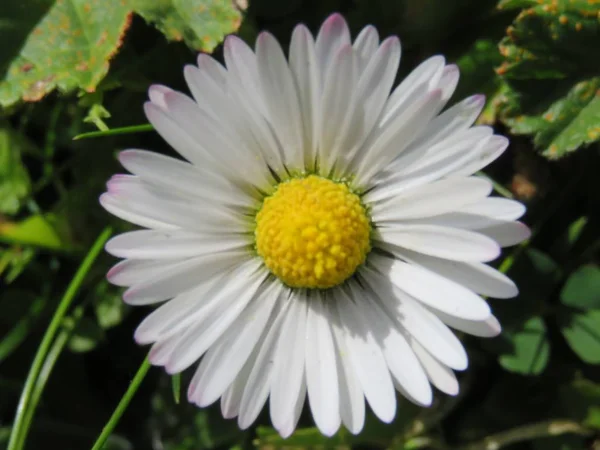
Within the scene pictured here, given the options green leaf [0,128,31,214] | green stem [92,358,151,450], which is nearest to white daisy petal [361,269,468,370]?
green stem [92,358,151,450]

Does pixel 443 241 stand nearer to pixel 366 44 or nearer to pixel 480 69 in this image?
pixel 366 44

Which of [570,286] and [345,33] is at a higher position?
[345,33]

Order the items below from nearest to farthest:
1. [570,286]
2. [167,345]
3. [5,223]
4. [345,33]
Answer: [345,33] → [167,345] → [570,286] → [5,223]

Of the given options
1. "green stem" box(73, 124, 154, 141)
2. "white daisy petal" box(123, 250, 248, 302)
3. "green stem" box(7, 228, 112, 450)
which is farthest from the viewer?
"green stem" box(7, 228, 112, 450)

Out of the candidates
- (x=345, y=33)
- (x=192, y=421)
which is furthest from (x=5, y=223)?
(x=345, y=33)

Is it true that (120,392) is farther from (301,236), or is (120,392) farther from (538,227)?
(538,227)

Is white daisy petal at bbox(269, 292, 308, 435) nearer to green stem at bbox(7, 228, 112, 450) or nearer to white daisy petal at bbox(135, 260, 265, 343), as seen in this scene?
white daisy petal at bbox(135, 260, 265, 343)

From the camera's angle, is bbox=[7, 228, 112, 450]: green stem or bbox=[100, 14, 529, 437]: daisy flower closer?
bbox=[100, 14, 529, 437]: daisy flower

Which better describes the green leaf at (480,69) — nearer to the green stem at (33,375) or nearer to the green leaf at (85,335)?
the green stem at (33,375)
